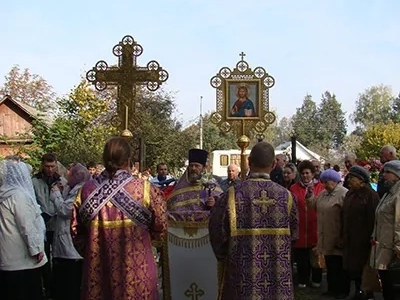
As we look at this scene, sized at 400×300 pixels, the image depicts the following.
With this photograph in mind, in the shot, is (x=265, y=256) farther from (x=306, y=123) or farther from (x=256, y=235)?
(x=306, y=123)

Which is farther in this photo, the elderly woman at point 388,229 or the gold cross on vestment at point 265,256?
the elderly woman at point 388,229

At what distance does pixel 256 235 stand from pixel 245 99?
6.25 meters

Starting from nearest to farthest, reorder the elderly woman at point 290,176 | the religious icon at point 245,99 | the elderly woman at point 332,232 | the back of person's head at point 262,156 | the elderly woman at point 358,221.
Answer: the back of person's head at point 262,156 < the elderly woman at point 358,221 < the elderly woman at point 332,232 < the elderly woman at point 290,176 < the religious icon at point 245,99

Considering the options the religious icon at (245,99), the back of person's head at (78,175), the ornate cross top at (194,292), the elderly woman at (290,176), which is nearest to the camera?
the back of person's head at (78,175)

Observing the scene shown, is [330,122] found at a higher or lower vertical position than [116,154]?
higher

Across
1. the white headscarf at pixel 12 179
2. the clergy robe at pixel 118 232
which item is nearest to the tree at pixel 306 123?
the white headscarf at pixel 12 179

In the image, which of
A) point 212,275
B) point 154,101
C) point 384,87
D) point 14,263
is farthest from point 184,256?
point 384,87

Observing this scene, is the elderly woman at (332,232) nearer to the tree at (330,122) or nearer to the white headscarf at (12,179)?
the white headscarf at (12,179)

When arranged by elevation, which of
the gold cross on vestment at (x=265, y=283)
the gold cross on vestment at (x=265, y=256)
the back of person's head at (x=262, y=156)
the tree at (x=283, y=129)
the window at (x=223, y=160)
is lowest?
the gold cross on vestment at (x=265, y=283)

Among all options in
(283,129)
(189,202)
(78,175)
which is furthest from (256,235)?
(283,129)

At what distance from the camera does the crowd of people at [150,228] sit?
409 cm

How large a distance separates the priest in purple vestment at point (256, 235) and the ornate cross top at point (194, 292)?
1608mm

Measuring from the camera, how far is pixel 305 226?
787 cm

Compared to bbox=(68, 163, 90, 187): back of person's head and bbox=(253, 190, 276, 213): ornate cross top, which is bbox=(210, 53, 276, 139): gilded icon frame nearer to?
bbox=(68, 163, 90, 187): back of person's head
